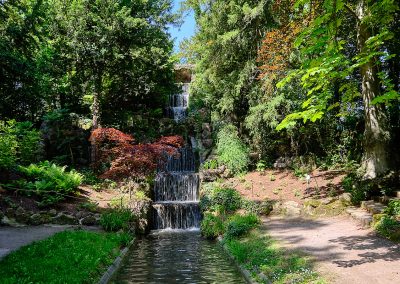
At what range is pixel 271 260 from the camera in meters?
8.17

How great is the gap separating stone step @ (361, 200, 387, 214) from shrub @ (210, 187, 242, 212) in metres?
4.67

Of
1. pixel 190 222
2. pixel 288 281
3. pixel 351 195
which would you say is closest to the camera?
pixel 288 281

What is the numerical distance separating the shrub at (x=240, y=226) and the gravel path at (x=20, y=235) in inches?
220

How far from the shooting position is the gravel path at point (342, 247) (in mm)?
6664

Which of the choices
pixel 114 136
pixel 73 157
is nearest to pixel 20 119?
pixel 73 157

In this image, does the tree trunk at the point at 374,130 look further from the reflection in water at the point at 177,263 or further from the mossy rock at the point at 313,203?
the reflection in water at the point at 177,263

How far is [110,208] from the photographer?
1456 centimetres

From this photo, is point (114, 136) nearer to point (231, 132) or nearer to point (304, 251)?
point (231, 132)

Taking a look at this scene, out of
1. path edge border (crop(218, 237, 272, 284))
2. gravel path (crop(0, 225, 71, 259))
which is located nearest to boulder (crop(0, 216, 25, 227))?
gravel path (crop(0, 225, 71, 259))

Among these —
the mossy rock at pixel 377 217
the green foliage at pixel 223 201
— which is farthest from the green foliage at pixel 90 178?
the mossy rock at pixel 377 217

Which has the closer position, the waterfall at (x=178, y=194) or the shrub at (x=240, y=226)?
the shrub at (x=240, y=226)

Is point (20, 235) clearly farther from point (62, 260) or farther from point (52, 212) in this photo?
point (62, 260)

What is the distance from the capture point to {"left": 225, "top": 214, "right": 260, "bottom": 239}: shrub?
11.6 m

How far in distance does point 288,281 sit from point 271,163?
1457 cm
